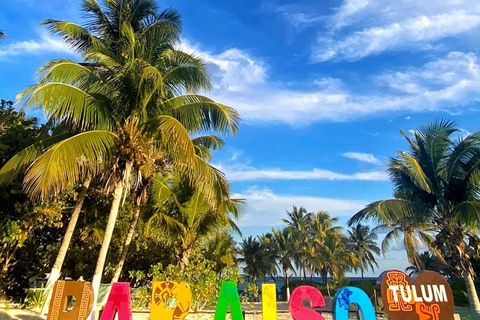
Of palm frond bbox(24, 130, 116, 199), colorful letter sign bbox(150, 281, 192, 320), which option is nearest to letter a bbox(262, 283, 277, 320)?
colorful letter sign bbox(150, 281, 192, 320)

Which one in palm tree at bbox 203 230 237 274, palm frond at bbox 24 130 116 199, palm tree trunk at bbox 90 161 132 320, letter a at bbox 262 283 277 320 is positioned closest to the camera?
letter a at bbox 262 283 277 320

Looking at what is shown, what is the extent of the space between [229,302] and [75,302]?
10.1ft

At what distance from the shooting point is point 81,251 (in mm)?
14289

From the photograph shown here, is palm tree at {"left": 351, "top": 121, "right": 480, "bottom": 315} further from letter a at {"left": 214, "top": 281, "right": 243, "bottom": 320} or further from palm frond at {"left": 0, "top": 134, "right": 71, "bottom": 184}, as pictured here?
palm frond at {"left": 0, "top": 134, "right": 71, "bottom": 184}

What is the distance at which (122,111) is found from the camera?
32.4 ft

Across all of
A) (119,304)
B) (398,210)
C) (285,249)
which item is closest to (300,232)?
(285,249)

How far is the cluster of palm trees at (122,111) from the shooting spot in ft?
28.3

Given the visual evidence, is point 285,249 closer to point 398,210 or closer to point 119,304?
point 398,210

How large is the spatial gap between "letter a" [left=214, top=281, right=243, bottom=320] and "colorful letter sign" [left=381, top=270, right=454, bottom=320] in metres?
2.78

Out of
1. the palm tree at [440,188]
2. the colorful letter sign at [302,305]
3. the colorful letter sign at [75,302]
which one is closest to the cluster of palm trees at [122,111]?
the colorful letter sign at [75,302]

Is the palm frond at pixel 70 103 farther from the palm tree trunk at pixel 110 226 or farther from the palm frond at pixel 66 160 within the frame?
the palm tree trunk at pixel 110 226

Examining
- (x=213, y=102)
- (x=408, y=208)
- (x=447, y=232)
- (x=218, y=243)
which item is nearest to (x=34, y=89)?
(x=213, y=102)

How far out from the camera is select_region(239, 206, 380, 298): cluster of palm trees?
111ft

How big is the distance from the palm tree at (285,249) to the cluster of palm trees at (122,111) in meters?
25.4
